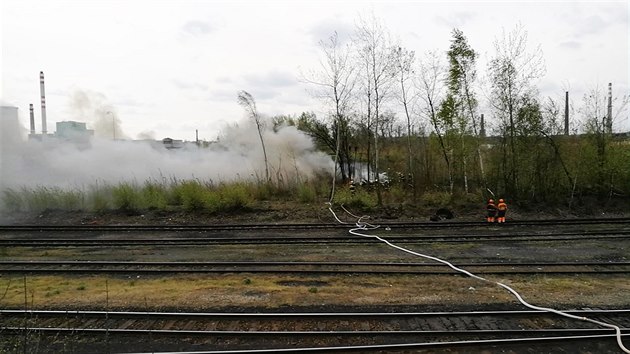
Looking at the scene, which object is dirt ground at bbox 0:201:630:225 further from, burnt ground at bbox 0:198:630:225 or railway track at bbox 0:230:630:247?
railway track at bbox 0:230:630:247

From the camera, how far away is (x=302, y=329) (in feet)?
21.4

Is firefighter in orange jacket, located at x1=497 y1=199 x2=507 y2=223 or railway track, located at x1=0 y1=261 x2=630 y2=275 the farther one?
firefighter in orange jacket, located at x1=497 y1=199 x2=507 y2=223

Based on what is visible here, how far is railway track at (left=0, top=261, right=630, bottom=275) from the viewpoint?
31.5 feet

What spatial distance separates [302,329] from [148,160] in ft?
71.5

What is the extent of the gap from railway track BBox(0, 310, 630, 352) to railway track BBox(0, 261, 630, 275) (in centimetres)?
261

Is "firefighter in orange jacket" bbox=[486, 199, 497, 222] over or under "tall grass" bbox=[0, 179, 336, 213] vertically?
under

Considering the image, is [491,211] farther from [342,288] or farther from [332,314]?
[332,314]

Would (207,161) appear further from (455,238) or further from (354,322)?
(354,322)

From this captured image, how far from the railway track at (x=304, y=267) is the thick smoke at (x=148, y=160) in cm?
1178

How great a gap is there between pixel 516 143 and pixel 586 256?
28.9ft

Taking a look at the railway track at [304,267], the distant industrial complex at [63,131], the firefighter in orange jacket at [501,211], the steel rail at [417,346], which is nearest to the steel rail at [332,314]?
the steel rail at [417,346]

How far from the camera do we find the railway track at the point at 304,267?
31.5 ft

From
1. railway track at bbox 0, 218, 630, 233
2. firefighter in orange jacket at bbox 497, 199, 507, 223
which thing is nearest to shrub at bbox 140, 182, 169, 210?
railway track at bbox 0, 218, 630, 233

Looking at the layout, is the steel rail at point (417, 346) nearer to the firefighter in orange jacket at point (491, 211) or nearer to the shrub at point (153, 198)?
the firefighter in orange jacket at point (491, 211)
